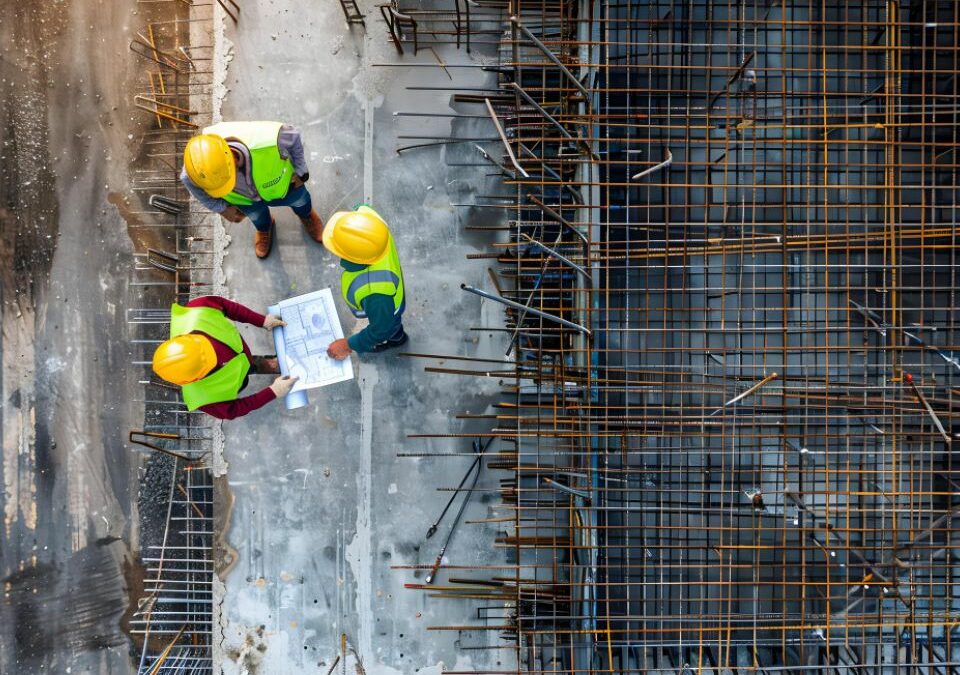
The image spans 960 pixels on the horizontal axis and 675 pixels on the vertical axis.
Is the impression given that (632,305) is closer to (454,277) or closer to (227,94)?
(454,277)

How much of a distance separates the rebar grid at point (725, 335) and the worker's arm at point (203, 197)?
8.46 ft

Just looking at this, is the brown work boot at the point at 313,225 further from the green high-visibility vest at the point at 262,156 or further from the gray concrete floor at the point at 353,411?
the green high-visibility vest at the point at 262,156

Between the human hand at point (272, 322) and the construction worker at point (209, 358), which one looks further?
the human hand at point (272, 322)

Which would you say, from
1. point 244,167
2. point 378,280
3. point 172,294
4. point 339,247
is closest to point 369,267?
point 378,280

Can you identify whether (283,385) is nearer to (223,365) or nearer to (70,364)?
(223,365)

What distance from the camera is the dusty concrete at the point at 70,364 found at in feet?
23.1

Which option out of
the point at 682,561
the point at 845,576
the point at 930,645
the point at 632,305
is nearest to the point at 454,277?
the point at 632,305

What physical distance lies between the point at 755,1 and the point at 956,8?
194 cm

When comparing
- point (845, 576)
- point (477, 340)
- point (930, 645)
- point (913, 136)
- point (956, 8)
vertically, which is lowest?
point (930, 645)

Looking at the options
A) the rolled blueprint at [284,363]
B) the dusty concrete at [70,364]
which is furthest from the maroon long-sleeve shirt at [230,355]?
the dusty concrete at [70,364]

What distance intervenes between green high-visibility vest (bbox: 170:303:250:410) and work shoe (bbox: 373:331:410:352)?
1.50 m

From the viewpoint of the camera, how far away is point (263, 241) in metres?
6.74

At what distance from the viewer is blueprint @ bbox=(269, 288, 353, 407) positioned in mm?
6824

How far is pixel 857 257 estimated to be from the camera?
22.3 ft
